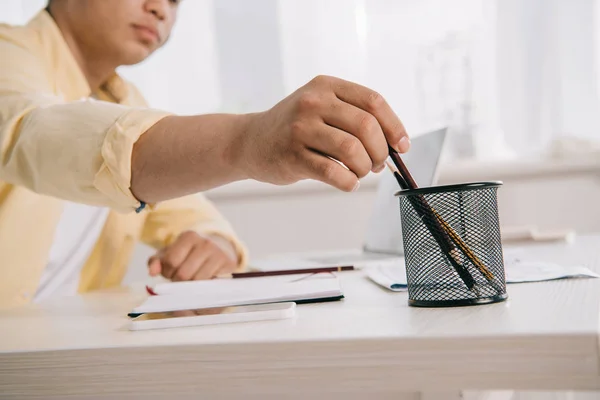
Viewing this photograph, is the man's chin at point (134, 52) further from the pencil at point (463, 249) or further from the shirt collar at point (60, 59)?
the pencil at point (463, 249)

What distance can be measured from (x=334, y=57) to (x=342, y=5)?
0.59 feet

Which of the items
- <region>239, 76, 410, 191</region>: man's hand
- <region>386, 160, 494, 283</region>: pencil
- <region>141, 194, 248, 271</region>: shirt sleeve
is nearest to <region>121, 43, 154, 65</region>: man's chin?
<region>141, 194, 248, 271</region>: shirt sleeve

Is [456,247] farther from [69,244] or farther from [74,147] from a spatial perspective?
[69,244]

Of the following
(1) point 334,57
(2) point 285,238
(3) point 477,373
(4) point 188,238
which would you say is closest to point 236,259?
(4) point 188,238

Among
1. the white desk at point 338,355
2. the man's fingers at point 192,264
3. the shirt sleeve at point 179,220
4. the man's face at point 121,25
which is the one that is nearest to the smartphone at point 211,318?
the white desk at point 338,355

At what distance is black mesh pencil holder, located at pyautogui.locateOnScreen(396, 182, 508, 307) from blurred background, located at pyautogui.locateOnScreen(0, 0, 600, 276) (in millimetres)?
1640

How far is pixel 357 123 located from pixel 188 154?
0.59 feet

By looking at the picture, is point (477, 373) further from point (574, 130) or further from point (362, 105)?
point (574, 130)

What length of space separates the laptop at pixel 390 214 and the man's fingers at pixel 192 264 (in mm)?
111

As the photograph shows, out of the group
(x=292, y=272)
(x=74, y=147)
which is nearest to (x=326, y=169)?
(x=74, y=147)

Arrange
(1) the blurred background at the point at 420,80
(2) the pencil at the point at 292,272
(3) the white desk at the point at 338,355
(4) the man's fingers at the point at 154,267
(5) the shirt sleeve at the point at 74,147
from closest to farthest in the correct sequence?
(3) the white desk at the point at 338,355
(5) the shirt sleeve at the point at 74,147
(2) the pencil at the point at 292,272
(4) the man's fingers at the point at 154,267
(1) the blurred background at the point at 420,80

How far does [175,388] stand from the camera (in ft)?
1.59

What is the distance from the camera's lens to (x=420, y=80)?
2367 mm

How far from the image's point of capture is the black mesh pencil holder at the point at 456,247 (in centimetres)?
58
